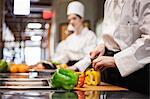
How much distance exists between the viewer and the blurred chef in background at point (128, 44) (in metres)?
0.96

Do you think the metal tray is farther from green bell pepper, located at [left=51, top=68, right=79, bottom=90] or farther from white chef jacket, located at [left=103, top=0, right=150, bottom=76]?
white chef jacket, located at [left=103, top=0, right=150, bottom=76]

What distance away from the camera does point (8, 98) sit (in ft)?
2.46

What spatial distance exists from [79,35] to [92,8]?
53.2 inches

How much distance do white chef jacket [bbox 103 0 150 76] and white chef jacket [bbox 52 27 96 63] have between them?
146 cm

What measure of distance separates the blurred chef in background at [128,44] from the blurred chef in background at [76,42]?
1403 millimetres

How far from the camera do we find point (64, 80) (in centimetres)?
99

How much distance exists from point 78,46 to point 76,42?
73 millimetres

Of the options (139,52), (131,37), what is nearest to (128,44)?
(131,37)

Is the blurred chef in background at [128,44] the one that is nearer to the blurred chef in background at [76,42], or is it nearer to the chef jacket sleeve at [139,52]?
the chef jacket sleeve at [139,52]

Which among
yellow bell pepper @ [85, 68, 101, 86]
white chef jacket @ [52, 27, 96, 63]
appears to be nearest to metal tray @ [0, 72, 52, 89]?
yellow bell pepper @ [85, 68, 101, 86]

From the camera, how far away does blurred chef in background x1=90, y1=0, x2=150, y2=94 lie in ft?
3.13

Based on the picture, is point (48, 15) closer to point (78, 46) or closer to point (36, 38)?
point (36, 38)

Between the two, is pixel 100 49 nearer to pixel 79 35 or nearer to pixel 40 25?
pixel 79 35

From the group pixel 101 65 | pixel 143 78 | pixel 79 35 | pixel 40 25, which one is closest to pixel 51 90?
pixel 101 65
